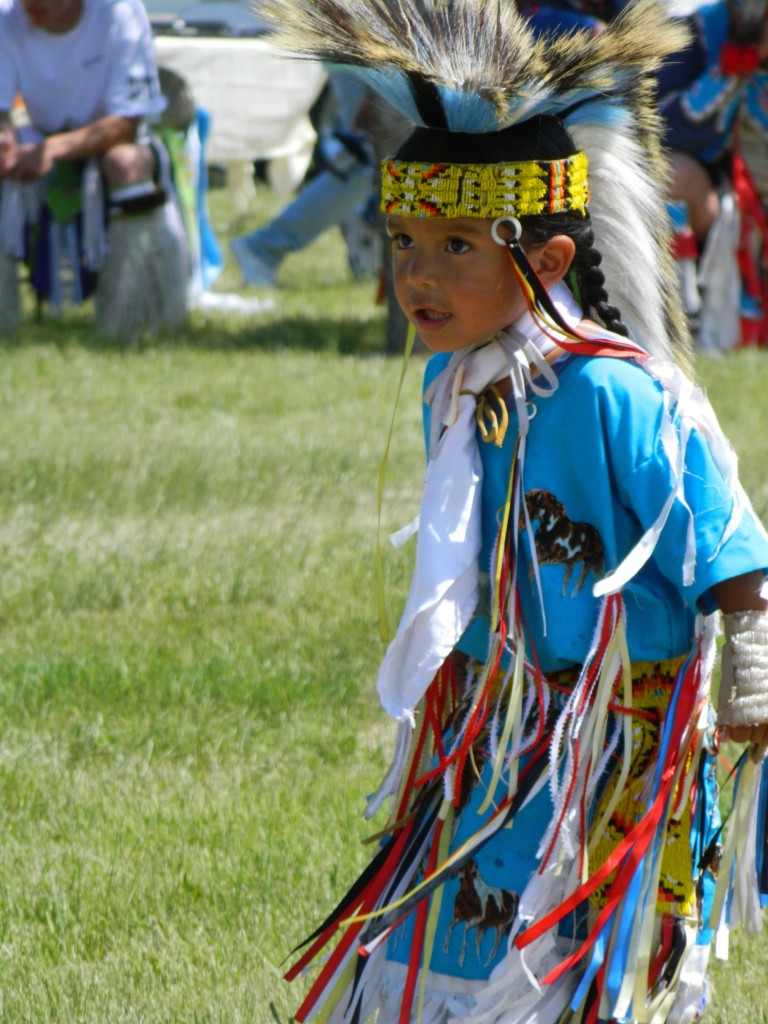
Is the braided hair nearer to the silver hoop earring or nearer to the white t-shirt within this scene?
the silver hoop earring

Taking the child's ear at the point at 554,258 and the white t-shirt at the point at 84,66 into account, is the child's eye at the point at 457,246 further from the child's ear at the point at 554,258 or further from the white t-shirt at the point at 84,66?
the white t-shirt at the point at 84,66

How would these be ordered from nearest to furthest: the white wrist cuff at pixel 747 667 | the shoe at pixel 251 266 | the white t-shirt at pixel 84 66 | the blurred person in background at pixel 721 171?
the white wrist cuff at pixel 747 667 < the blurred person in background at pixel 721 171 < the white t-shirt at pixel 84 66 < the shoe at pixel 251 266

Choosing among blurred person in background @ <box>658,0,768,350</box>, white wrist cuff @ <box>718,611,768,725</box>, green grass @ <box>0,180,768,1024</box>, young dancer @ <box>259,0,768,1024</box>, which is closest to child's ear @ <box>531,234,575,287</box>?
young dancer @ <box>259,0,768,1024</box>

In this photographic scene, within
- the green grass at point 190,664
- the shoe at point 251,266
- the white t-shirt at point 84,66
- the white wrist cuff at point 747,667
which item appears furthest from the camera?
the shoe at point 251,266

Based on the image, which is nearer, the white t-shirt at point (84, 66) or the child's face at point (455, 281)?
the child's face at point (455, 281)

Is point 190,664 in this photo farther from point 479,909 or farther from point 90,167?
point 90,167

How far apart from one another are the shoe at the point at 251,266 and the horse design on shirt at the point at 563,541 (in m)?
7.12

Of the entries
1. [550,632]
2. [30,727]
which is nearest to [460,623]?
[550,632]

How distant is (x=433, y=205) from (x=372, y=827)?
4.42 feet

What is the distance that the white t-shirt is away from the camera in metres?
7.12

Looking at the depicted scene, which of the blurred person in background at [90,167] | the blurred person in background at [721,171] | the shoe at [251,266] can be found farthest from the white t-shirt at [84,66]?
the blurred person in background at [721,171]

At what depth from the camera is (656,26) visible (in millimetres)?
2012

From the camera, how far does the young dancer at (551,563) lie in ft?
6.30

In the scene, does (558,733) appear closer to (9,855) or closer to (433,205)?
(433,205)
